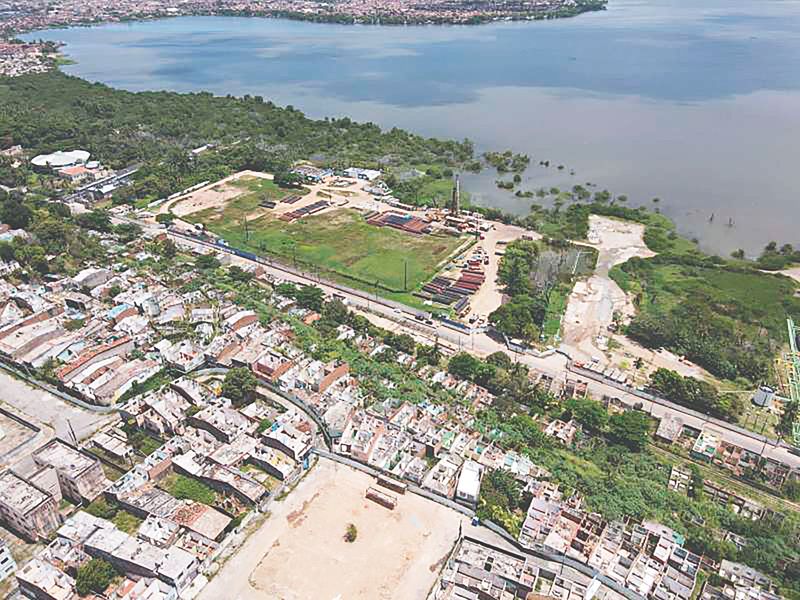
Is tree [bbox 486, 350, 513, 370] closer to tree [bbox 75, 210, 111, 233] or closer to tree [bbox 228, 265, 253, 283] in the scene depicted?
tree [bbox 228, 265, 253, 283]

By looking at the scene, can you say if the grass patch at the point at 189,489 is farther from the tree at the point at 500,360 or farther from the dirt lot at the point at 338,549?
the tree at the point at 500,360

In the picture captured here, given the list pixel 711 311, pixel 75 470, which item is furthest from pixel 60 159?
pixel 711 311

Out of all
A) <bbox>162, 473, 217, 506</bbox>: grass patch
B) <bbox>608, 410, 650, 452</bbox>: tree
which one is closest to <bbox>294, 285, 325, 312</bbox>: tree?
<bbox>162, 473, 217, 506</bbox>: grass patch

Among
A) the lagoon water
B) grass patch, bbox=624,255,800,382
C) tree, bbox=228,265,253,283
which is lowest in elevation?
grass patch, bbox=624,255,800,382

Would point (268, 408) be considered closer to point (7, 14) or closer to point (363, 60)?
point (363, 60)

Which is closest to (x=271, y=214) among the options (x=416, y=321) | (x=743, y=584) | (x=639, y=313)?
(x=416, y=321)

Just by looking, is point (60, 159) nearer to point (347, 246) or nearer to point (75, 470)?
point (347, 246)

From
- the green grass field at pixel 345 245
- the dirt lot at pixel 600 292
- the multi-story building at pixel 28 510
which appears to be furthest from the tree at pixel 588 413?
the multi-story building at pixel 28 510
